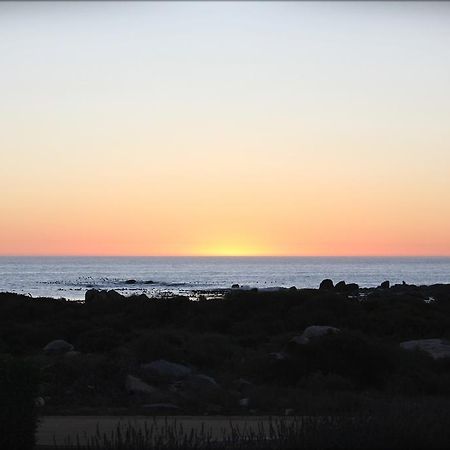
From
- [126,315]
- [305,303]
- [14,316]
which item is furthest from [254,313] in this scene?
[14,316]

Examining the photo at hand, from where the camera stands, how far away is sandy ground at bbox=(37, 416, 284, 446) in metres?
10.7

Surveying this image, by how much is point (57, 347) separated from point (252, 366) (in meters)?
6.44

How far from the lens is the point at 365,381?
53.7ft

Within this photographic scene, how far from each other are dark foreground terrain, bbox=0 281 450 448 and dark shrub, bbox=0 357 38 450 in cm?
15

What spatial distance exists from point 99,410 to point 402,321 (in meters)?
16.1

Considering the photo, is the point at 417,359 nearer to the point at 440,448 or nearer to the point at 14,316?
the point at 440,448

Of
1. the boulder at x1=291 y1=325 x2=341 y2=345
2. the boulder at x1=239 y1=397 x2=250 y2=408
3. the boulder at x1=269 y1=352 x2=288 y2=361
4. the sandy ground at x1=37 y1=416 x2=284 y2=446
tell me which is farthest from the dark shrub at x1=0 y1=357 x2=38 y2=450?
the boulder at x1=291 y1=325 x2=341 y2=345

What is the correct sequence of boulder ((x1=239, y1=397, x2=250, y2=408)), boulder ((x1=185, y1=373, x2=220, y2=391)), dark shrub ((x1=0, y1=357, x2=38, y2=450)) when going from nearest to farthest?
dark shrub ((x1=0, y1=357, x2=38, y2=450)) < boulder ((x1=239, y1=397, x2=250, y2=408)) < boulder ((x1=185, y1=373, x2=220, y2=391))

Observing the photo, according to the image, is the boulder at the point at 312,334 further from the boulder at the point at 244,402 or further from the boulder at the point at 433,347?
the boulder at the point at 244,402

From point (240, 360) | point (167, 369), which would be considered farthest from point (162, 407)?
point (240, 360)

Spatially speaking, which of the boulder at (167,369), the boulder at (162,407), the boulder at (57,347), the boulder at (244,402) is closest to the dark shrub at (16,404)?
the boulder at (162,407)

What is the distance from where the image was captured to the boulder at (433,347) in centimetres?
1904

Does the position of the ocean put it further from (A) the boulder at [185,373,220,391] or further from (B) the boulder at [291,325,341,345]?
(A) the boulder at [185,373,220,391]

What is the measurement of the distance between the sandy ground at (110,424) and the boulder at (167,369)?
4.33 meters
